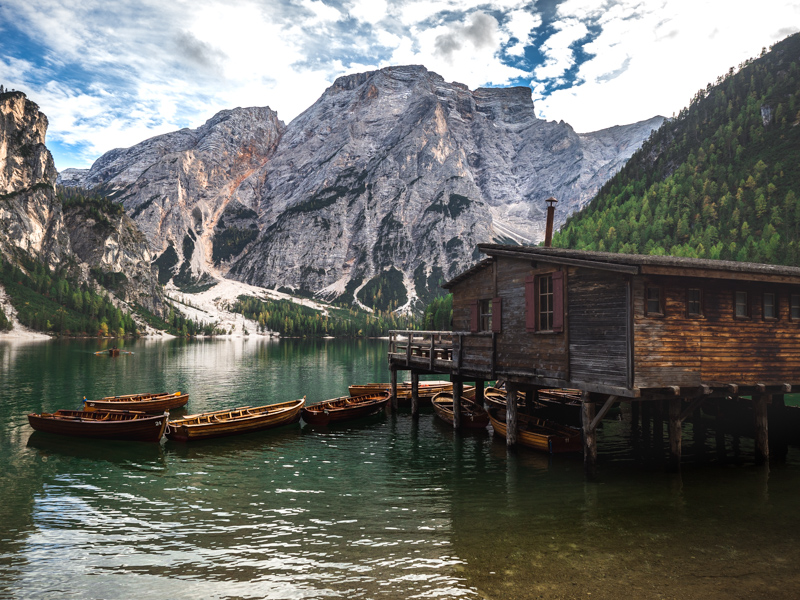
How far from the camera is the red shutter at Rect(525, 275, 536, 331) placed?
25.0 m

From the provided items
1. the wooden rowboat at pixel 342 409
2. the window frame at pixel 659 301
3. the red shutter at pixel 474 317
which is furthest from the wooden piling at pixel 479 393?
the window frame at pixel 659 301

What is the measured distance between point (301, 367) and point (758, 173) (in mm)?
124107

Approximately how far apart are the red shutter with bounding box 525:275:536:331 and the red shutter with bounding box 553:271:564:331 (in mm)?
1518

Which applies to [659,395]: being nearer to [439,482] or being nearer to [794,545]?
[794,545]

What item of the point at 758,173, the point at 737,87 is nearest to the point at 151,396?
the point at 758,173

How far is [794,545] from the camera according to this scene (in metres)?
14.8

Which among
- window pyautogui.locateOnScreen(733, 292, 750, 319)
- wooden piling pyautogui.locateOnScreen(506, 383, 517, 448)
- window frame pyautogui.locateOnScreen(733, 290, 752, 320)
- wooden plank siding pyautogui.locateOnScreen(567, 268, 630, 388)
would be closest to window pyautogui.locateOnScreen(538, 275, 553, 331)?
wooden plank siding pyautogui.locateOnScreen(567, 268, 630, 388)

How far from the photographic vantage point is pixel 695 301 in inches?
861

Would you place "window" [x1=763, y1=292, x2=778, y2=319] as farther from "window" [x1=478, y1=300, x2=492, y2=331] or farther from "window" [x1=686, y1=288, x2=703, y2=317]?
"window" [x1=478, y1=300, x2=492, y2=331]

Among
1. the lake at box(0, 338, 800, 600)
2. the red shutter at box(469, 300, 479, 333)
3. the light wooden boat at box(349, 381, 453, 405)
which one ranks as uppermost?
the red shutter at box(469, 300, 479, 333)

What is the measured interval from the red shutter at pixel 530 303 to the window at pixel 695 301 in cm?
684

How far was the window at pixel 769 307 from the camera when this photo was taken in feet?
77.0

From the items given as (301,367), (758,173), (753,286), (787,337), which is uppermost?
(758,173)

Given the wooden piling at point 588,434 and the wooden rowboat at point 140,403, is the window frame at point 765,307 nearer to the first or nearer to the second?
the wooden piling at point 588,434
